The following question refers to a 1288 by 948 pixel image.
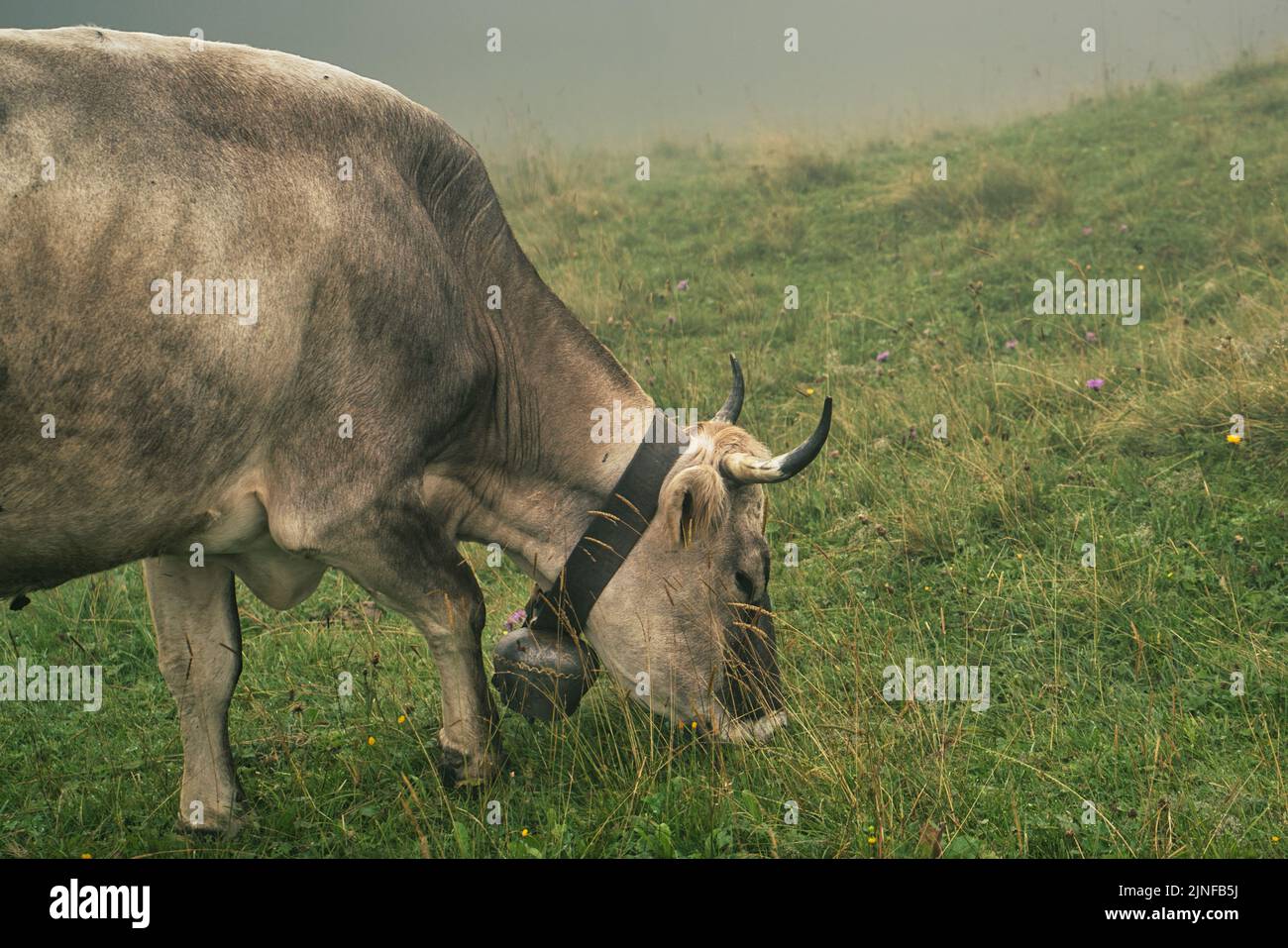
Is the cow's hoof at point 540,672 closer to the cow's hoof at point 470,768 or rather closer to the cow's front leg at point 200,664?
the cow's hoof at point 470,768

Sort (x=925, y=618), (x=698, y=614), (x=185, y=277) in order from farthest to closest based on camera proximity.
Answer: (x=925, y=618)
(x=698, y=614)
(x=185, y=277)

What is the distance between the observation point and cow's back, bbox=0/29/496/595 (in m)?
3.14

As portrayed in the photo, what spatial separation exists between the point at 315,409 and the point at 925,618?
2.74 meters

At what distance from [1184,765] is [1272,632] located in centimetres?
99

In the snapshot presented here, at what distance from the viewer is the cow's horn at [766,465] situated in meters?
3.97

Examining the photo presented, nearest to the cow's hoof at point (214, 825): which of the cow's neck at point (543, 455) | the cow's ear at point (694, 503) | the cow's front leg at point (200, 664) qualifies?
the cow's front leg at point (200, 664)

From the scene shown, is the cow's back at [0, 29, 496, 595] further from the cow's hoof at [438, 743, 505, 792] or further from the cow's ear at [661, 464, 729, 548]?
the cow's hoof at [438, 743, 505, 792]

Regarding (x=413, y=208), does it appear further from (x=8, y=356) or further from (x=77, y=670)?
(x=77, y=670)

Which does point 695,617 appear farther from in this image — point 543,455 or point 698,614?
point 543,455

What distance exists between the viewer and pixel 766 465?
13.5ft

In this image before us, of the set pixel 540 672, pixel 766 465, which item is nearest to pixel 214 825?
pixel 540 672

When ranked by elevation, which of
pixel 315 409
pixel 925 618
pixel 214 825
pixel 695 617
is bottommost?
pixel 214 825

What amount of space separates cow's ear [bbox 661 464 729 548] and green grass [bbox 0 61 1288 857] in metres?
0.54

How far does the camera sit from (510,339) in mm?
4277
